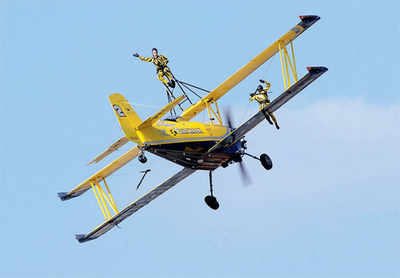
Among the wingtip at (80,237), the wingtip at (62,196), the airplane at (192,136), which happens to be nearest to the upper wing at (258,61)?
the airplane at (192,136)

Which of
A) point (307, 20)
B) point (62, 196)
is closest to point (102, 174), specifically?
point (62, 196)

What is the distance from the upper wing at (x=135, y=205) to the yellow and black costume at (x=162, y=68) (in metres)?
4.45

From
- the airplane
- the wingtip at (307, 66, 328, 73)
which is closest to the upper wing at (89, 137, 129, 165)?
the airplane

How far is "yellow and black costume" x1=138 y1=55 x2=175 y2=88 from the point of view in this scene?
149 ft

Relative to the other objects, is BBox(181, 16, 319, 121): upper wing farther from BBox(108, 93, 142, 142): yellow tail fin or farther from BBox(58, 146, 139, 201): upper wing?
BBox(108, 93, 142, 142): yellow tail fin

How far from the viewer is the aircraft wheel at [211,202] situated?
150ft

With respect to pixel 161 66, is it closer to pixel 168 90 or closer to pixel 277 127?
pixel 168 90

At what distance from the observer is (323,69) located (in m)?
42.0

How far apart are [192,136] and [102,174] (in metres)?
7.73

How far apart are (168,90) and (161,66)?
1.18 metres

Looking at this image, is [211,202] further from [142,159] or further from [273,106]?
[142,159]

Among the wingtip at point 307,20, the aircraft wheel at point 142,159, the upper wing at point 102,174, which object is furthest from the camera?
the upper wing at point 102,174

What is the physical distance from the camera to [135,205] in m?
47.0

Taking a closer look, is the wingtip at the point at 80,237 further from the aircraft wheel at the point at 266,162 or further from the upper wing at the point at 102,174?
the aircraft wheel at the point at 266,162
